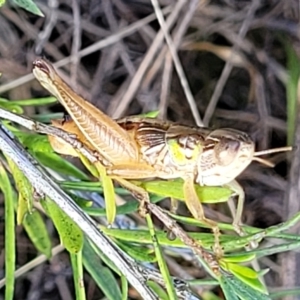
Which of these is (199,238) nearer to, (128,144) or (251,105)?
(128,144)

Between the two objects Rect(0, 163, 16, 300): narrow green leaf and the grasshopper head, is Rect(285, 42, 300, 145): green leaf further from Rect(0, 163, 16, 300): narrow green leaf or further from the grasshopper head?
Rect(0, 163, 16, 300): narrow green leaf

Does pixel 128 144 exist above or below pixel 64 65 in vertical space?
below

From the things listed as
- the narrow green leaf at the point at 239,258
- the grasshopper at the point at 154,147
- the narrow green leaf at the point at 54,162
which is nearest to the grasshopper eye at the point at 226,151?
the grasshopper at the point at 154,147

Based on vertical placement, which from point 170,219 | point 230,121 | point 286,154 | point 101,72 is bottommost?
point 286,154

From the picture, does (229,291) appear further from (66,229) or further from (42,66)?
(42,66)

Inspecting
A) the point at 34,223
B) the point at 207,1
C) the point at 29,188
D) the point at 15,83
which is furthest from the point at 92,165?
the point at 207,1

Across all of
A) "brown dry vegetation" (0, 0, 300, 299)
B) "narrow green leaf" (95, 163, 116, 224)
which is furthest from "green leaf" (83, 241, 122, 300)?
"brown dry vegetation" (0, 0, 300, 299)
